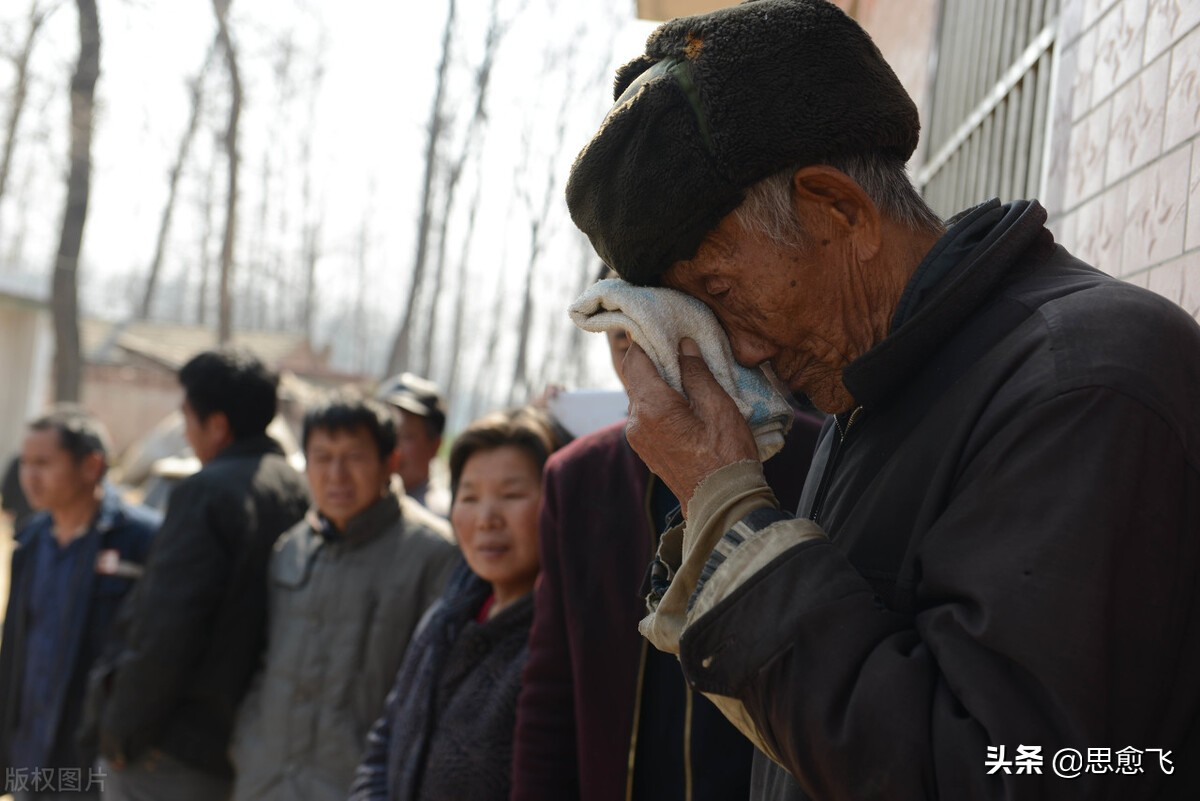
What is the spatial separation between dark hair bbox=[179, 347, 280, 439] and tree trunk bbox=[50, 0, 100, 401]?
10.5 meters

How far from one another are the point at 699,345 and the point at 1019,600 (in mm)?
597

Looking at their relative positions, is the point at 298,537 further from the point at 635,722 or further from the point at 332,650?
the point at 635,722

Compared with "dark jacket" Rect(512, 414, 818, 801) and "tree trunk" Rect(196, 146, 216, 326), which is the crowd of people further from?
"tree trunk" Rect(196, 146, 216, 326)

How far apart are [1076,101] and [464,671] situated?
6.83ft

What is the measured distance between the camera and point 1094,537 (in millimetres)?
1018

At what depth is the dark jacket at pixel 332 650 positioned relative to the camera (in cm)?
366

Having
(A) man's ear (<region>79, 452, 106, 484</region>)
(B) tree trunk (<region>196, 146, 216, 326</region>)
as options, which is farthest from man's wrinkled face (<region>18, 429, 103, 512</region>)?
(B) tree trunk (<region>196, 146, 216, 326</region>)

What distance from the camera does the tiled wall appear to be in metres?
1.86

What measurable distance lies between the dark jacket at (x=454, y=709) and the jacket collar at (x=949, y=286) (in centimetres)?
173

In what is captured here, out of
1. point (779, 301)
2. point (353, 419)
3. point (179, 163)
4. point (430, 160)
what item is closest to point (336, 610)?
point (353, 419)

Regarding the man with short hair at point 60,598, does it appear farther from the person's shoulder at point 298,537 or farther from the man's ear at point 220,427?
the person's shoulder at point 298,537

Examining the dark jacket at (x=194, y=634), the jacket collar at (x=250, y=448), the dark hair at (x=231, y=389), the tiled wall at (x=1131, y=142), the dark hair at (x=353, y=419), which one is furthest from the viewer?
the dark hair at (x=231, y=389)

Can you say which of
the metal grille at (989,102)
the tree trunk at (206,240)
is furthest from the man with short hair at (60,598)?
the tree trunk at (206,240)

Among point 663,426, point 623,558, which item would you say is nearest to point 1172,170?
point 663,426
